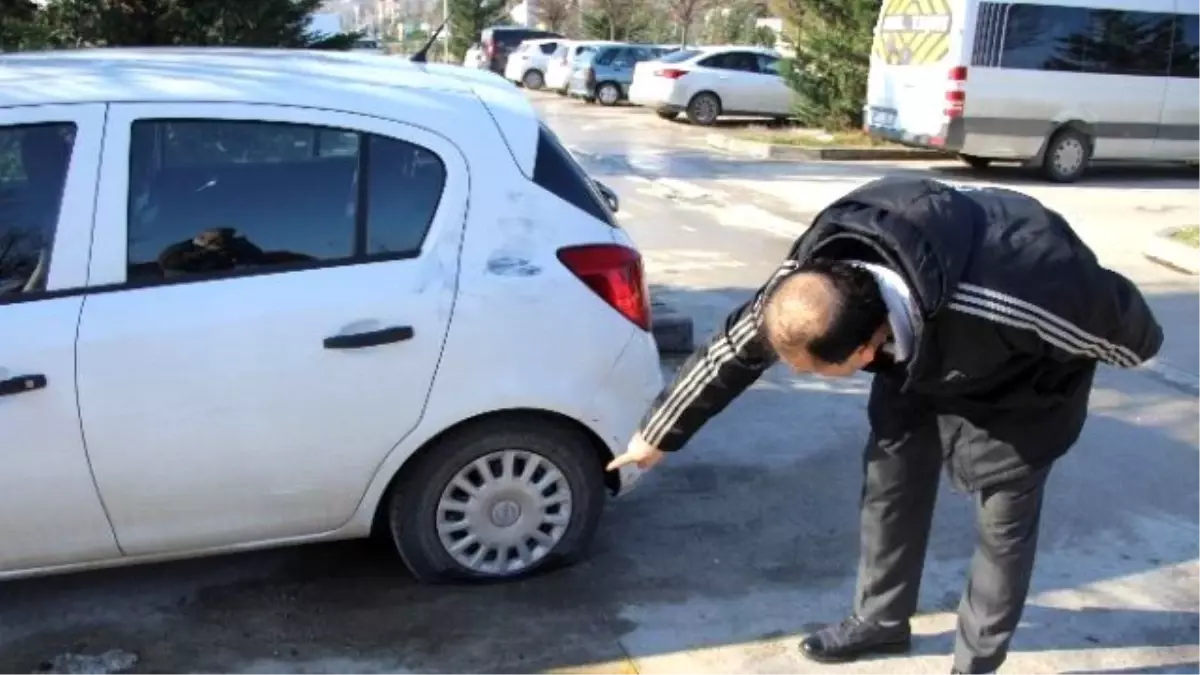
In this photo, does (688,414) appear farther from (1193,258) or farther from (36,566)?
(1193,258)

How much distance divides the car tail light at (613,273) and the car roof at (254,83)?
315mm

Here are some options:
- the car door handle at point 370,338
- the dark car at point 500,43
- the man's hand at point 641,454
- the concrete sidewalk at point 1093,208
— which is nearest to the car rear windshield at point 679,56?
the concrete sidewalk at point 1093,208

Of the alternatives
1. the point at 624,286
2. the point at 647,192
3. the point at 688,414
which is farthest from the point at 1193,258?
the point at 688,414

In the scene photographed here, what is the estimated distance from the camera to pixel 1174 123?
15609 mm

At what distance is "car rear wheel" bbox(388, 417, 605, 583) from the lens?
3.86 meters

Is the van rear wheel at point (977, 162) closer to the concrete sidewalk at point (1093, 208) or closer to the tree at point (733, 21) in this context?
the concrete sidewalk at point (1093, 208)

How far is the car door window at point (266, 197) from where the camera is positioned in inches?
138

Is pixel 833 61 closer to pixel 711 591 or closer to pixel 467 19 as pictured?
pixel 711 591

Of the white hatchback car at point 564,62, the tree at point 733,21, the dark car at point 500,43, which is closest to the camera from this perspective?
the white hatchback car at point 564,62

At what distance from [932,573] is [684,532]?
89 cm

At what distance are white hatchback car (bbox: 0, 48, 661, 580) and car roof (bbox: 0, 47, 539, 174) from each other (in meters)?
0.01

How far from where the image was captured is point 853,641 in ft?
11.9

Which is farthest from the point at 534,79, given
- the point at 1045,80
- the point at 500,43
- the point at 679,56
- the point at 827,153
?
the point at 1045,80

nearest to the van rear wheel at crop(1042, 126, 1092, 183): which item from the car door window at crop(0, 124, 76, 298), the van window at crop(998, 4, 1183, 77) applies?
the van window at crop(998, 4, 1183, 77)
